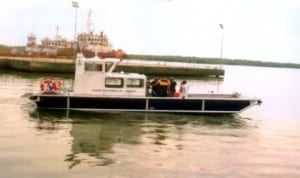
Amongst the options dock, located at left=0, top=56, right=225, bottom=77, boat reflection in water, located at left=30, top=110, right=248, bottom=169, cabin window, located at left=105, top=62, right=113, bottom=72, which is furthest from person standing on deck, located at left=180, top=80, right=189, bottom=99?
dock, located at left=0, top=56, right=225, bottom=77

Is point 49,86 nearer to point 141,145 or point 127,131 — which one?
point 127,131

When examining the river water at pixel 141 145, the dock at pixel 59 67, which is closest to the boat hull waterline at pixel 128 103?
the river water at pixel 141 145

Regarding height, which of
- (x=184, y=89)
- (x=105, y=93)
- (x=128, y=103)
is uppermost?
(x=184, y=89)

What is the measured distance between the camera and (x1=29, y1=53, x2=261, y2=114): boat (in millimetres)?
26609

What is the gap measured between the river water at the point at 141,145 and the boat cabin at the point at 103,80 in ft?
3.71

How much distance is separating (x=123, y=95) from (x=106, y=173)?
40.9ft

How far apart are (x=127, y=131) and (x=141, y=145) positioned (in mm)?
3238

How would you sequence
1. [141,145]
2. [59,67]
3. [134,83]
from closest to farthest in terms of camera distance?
1. [141,145]
2. [134,83]
3. [59,67]

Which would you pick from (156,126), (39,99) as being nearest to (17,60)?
(39,99)

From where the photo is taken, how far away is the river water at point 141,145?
15281 millimetres

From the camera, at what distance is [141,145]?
63.0 ft

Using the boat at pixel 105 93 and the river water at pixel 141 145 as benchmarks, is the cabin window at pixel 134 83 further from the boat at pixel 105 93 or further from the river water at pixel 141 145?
the river water at pixel 141 145

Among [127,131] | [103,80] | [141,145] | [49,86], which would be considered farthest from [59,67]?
[141,145]

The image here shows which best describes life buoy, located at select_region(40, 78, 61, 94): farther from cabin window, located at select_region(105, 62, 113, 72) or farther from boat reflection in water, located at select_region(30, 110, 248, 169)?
cabin window, located at select_region(105, 62, 113, 72)
